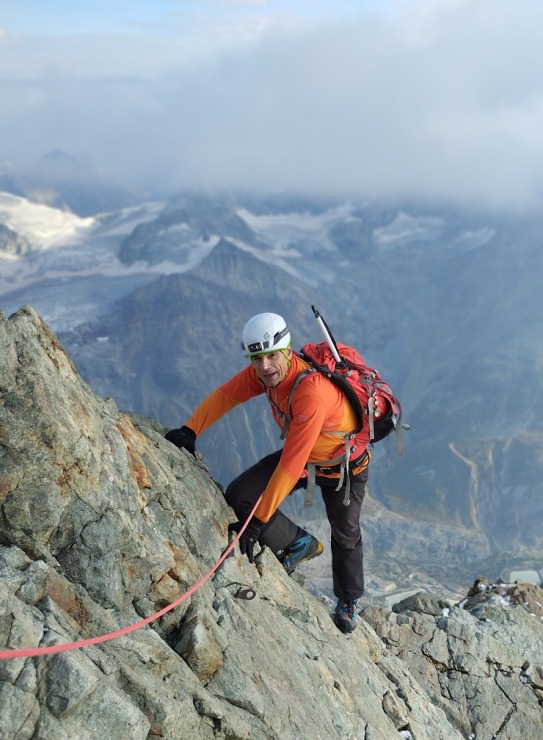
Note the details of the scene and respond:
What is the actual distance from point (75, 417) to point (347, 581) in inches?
308

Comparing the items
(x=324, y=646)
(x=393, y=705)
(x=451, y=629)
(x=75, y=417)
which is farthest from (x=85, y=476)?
(x=451, y=629)

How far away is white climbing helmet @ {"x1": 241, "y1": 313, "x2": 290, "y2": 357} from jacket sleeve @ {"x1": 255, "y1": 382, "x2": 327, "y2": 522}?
1090mm

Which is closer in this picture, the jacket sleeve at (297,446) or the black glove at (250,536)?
the jacket sleeve at (297,446)

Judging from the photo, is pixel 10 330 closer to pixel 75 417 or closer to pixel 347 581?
pixel 75 417

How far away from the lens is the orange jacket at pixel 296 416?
36.4 ft

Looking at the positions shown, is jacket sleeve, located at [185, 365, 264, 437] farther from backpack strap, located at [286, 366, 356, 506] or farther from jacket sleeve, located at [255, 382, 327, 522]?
jacket sleeve, located at [255, 382, 327, 522]

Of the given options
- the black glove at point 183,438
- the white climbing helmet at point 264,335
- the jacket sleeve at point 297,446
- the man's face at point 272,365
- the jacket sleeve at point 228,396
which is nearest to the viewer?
the jacket sleeve at point 297,446

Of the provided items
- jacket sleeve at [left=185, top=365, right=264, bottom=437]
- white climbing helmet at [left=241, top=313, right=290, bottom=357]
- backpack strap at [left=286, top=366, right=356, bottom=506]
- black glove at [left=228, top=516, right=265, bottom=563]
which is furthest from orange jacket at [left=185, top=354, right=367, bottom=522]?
white climbing helmet at [left=241, top=313, right=290, bottom=357]

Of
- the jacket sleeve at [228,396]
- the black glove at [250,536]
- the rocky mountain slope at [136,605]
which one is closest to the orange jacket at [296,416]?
the jacket sleeve at [228,396]

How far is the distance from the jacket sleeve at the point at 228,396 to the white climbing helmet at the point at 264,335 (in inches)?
65.8

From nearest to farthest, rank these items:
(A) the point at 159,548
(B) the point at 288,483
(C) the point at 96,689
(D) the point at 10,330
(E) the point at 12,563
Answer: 1. (C) the point at 96,689
2. (E) the point at 12,563
3. (D) the point at 10,330
4. (A) the point at 159,548
5. (B) the point at 288,483

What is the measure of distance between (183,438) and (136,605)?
15.1ft

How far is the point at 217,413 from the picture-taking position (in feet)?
45.3

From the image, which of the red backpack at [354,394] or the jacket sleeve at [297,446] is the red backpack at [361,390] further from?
the jacket sleeve at [297,446]
